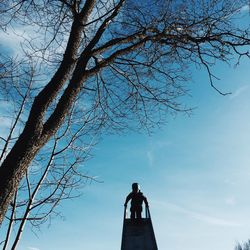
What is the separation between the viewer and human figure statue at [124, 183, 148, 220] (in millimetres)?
6688

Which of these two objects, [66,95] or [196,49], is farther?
[196,49]

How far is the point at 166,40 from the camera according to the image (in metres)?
5.46

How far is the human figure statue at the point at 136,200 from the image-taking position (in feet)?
21.9

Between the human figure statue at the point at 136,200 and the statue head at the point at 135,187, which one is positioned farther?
the statue head at the point at 135,187

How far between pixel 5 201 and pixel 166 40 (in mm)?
3872

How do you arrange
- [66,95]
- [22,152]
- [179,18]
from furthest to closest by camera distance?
[179,18]
[66,95]
[22,152]

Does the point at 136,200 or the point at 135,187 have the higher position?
the point at 135,187

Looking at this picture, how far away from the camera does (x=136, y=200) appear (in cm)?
700

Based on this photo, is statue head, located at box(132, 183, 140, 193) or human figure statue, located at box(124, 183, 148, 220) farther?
statue head, located at box(132, 183, 140, 193)

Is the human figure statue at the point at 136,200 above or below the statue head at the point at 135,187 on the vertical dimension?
below

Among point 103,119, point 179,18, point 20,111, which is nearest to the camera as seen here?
point 179,18

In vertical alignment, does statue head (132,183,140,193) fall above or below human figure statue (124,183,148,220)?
above

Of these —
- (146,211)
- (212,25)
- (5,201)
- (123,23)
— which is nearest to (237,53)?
(212,25)

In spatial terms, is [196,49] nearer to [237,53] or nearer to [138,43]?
[237,53]
